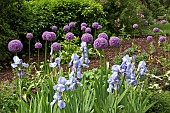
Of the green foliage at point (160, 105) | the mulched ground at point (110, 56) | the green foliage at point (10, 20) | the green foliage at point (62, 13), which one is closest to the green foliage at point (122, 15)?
the green foliage at point (62, 13)

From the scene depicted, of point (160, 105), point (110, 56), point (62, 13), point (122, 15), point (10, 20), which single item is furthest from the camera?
point (122, 15)

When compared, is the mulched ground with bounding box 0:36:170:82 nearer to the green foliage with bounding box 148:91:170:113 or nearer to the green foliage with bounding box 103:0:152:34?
the green foliage with bounding box 148:91:170:113

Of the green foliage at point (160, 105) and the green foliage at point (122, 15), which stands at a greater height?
the green foliage at point (122, 15)

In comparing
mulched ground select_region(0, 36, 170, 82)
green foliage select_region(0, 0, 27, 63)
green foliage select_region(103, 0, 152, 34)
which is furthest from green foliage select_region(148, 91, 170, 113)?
green foliage select_region(103, 0, 152, 34)

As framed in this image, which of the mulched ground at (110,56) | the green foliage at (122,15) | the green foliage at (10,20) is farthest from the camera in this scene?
the green foliage at (122,15)

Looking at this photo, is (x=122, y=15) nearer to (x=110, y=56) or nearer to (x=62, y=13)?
(x=62, y=13)

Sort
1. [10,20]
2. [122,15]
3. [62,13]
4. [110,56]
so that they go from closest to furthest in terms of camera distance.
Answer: [110,56]
[10,20]
[62,13]
[122,15]

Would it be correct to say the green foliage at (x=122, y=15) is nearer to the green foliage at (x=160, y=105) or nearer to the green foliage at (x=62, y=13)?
the green foliage at (x=62, y=13)

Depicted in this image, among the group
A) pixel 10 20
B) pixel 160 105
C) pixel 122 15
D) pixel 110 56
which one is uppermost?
pixel 122 15

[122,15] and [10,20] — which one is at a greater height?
[122,15]

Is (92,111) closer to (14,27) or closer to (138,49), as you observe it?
(138,49)

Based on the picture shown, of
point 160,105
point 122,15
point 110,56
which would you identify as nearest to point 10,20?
point 110,56

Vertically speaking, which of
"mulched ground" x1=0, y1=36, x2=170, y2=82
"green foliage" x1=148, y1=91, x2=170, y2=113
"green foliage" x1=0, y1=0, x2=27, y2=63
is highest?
"green foliage" x1=0, y1=0, x2=27, y2=63

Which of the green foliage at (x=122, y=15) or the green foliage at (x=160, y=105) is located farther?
the green foliage at (x=122, y=15)
